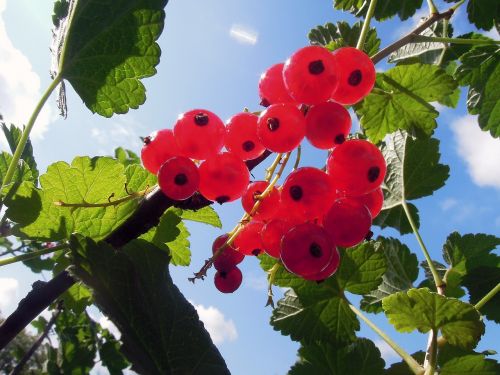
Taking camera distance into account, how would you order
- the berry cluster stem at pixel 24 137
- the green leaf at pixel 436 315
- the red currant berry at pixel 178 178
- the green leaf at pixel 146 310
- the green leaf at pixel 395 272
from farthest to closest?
the green leaf at pixel 395 272
the green leaf at pixel 436 315
the berry cluster stem at pixel 24 137
the red currant berry at pixel 178 178
the green leaf at pixel 146 310

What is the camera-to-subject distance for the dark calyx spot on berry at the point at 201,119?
1.33 meters

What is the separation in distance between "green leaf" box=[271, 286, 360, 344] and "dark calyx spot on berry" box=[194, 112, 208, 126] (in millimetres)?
882

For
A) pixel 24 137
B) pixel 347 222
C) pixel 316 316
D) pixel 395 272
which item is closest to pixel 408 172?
pixel 395 272

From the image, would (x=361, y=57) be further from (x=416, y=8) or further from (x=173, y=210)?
(x=416, y=8)

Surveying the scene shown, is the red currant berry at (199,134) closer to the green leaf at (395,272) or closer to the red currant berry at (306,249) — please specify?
the red currant berry at (306,249)

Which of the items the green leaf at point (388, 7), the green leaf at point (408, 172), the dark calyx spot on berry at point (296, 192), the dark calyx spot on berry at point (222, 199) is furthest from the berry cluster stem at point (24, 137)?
the green leaf at point (408, 172)

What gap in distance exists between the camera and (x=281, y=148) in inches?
51.3

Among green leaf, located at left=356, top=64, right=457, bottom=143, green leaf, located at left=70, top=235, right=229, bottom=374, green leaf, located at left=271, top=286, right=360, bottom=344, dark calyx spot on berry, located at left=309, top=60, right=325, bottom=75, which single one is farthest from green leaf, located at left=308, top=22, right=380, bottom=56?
green leaf, located at left=70, top=235, right=229, bottom=374

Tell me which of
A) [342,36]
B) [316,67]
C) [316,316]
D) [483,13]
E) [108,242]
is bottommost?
[108,242]

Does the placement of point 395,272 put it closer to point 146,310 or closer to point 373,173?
point 373,173

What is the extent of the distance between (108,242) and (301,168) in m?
0.56

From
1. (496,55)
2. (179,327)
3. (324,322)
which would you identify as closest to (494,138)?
(496,55)

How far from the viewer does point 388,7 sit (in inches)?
94.7

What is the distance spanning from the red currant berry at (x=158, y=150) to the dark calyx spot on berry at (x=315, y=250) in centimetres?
49
